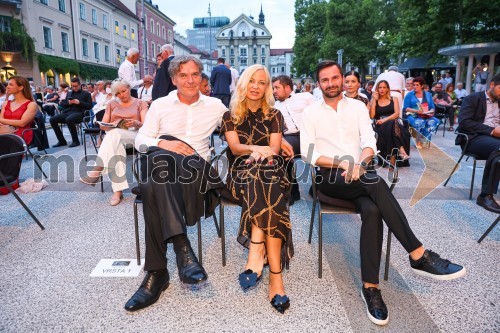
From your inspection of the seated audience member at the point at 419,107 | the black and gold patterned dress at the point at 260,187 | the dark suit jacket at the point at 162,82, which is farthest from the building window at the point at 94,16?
the black and gold patterned dress at the point at 260,187

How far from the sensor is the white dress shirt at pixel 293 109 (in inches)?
178

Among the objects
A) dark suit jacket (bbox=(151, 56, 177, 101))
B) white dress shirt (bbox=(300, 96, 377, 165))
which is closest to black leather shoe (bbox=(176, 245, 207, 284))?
white dress shirt (bbox=(300, 96, 377, 165))

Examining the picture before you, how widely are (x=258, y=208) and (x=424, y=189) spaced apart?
3.36 m

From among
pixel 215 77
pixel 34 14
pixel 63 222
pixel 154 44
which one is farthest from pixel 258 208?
pixel 154 44

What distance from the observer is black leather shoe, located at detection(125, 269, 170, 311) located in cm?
213

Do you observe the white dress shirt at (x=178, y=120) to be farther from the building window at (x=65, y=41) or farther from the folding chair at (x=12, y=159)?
the building window at (x=65, y=41)

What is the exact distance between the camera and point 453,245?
2.99 metres

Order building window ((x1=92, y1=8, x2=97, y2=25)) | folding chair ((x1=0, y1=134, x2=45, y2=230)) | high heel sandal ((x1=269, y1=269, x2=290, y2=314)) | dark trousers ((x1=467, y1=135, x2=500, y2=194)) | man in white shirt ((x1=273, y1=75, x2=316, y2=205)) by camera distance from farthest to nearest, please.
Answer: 1. building window ((x1=92, y1=8, x2=97, y2=25))
2. man in white shirt ((x1=273, y1=75, x2=316, y2=205))
3. dark trousers ((x1=467, y1=135, x2=500, y2=194))
4. folding chair ((x1=0, y1=134, x2=45, y2=230))
5. high heel sandal ((x1=269, y1=269, x2=290, y2=314))

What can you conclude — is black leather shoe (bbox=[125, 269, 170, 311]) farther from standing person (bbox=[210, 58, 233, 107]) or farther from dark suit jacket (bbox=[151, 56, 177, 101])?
standing person (bbox=[210, 58, 233, 107])

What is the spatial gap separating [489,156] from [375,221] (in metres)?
2.47

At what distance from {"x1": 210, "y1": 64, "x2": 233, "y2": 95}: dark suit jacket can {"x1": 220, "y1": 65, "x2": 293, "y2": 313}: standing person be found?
20.3 ft

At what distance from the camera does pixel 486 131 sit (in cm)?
398

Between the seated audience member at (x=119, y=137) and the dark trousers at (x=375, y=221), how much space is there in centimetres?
286

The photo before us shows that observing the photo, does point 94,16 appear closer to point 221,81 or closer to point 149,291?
point 221,81
